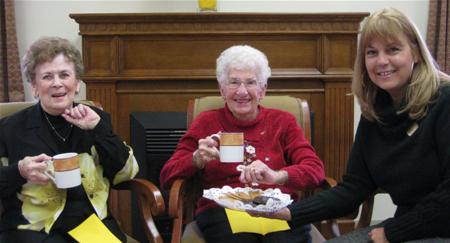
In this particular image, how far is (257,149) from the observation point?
6.93 feet

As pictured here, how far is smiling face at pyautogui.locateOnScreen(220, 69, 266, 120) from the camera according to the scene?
209 centimetres

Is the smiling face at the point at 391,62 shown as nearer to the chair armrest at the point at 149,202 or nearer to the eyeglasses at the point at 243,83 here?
the eyeglasses at the point at 243,83

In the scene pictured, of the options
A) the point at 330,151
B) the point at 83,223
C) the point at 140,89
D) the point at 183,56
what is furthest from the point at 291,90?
the point at 83,223

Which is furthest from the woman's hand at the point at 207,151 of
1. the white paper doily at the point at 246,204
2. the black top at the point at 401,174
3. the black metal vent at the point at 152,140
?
the black metal vent at the point at 152,140

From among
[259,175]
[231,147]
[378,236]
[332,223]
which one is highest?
[231,147]

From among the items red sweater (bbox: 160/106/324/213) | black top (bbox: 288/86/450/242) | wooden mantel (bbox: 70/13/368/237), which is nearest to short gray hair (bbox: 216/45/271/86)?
red sweater (bbox: 160/106/324/213)

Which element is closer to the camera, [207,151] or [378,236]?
[378,236]

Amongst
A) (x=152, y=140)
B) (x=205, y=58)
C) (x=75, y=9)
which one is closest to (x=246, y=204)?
(x=152, y=140)

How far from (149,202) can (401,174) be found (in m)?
0.92

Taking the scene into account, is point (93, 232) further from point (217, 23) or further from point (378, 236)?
point (217, 23)

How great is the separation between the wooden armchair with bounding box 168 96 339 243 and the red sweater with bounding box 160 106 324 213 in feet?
0.24

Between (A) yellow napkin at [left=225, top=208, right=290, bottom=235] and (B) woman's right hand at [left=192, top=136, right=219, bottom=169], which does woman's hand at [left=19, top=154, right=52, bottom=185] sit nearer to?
(B) woman's right hand at [left=192, top=136, right=219, bottom=169]

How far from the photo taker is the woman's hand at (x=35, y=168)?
1720 mm

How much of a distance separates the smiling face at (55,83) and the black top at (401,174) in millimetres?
907
